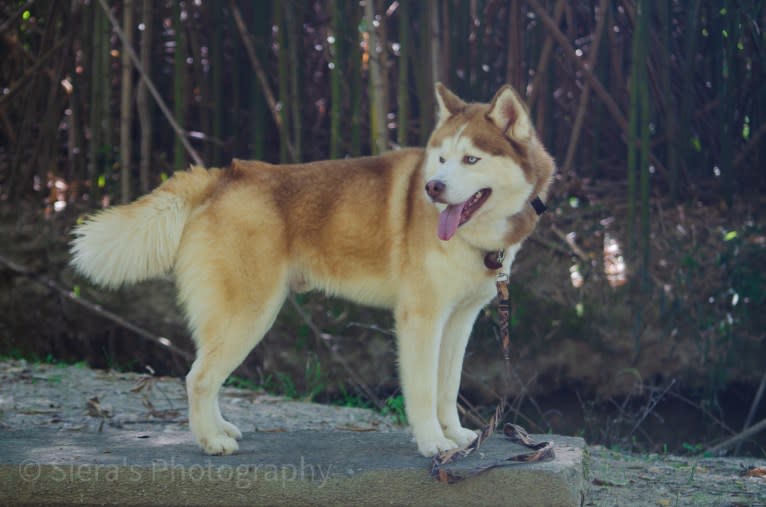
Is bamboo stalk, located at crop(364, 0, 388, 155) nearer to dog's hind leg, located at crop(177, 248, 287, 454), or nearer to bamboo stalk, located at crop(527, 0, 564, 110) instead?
bamboo stalk, located at crop(527, 0, 564, 110)

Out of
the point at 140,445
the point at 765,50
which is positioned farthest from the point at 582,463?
A: the point at 765,50

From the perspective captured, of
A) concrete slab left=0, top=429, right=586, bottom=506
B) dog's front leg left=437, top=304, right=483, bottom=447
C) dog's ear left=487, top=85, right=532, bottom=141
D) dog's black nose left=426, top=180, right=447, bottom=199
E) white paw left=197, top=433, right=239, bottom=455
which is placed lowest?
concrete slab left=0, top=429, right=586, bottom=506

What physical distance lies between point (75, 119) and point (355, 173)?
363cm

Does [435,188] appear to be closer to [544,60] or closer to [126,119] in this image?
[544,60]

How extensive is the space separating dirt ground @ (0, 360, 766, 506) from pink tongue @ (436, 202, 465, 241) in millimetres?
1090

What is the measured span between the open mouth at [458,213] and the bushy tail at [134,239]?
980 mm

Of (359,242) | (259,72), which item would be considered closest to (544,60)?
(259,72)

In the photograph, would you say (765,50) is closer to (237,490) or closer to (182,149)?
(182,149)

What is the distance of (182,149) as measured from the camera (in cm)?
615

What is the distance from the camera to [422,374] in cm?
352

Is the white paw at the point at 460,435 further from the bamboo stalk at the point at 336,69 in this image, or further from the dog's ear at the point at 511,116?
the bamboo stalk at the point at 336,69

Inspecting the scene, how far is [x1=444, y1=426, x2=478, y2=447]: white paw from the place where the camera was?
371 cm

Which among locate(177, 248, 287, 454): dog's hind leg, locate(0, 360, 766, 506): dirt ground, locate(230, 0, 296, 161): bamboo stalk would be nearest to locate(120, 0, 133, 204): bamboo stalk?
locate(230, 0, 296, 161): bamboo stalk

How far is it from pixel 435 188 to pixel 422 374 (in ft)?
2.26
